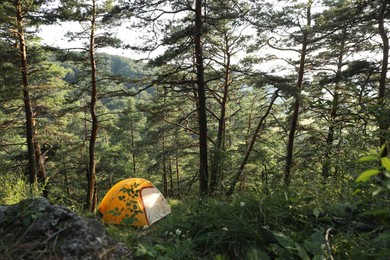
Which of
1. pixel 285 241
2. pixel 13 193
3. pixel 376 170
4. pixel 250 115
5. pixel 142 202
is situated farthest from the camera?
pixel 250 115

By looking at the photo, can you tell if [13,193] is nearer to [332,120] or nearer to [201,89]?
[201,89]

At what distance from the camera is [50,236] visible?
1852mm

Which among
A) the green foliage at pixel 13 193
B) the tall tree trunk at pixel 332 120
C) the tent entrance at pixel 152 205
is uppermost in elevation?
the tall tree trunk at pixel 332 120

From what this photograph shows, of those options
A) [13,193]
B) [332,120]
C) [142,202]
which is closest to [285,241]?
[332,120]

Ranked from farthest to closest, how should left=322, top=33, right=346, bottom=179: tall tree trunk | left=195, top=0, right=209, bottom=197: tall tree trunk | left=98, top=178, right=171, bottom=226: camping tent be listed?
left=98, top=178, right=171, bottom=226: camping tent
left=195, top=0, right=209, bottom=197: tall tree trunk
left=322, top=33, right=346, bottom=179: tall tree trunk

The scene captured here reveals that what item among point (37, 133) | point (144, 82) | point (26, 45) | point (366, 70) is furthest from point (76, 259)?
point (37, 133)

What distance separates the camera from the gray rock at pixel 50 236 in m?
1.72

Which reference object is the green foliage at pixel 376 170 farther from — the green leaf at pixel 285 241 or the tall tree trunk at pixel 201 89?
the tall tree trunk at pixel 201 89

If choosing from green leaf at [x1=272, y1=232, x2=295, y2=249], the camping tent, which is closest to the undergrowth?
green leaf at [x1=272, y1=232, x2=295, y2=249]

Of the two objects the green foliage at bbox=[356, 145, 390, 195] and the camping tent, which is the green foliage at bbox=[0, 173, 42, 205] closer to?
the camping tent

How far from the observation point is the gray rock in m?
1.72

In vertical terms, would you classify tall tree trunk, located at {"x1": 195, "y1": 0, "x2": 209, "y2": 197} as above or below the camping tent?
above

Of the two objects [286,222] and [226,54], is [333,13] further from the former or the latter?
[286,222]

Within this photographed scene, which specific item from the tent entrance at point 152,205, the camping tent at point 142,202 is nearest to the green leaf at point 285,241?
the camping tent at point 142,202
